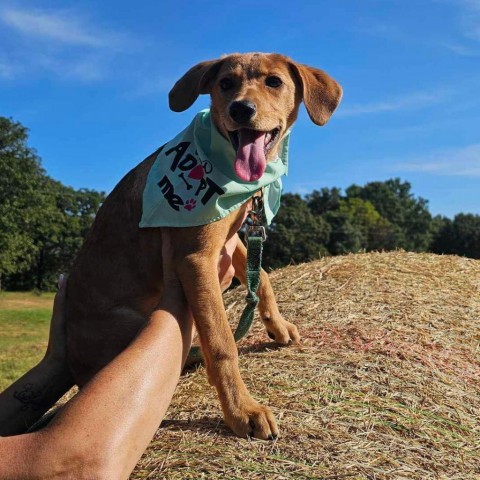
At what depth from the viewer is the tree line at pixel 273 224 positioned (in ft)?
143

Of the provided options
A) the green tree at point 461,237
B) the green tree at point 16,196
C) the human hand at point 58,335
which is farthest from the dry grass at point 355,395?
the green tree at point 461,237

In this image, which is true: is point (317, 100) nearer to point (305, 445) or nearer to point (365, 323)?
point (365, 323)

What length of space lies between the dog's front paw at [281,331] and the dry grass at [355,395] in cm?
12

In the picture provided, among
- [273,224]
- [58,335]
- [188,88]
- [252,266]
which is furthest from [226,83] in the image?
[273,224]

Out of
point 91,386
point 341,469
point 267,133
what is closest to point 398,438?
point 341,469

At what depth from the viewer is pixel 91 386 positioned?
262 centimetres

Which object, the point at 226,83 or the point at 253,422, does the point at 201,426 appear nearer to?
the point at 253,422

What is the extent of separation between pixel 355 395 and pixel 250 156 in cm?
169

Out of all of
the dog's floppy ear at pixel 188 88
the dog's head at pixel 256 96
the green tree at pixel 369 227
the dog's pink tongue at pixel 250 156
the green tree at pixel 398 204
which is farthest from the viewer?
the green tree at pixel 398 204

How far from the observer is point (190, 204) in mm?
3664

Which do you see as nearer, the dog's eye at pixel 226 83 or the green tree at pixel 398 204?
the dog's eye at pixel 226 83

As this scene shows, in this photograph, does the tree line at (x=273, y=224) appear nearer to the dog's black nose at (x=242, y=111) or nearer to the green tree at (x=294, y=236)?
the green tree at (x=294, y=236)

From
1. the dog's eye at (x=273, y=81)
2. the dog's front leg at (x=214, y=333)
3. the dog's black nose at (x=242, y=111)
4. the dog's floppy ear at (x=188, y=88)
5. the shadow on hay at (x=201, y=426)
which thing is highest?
the dog's eye at (x=273, y=81)

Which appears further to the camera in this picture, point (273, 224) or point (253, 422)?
point (273, 224)
